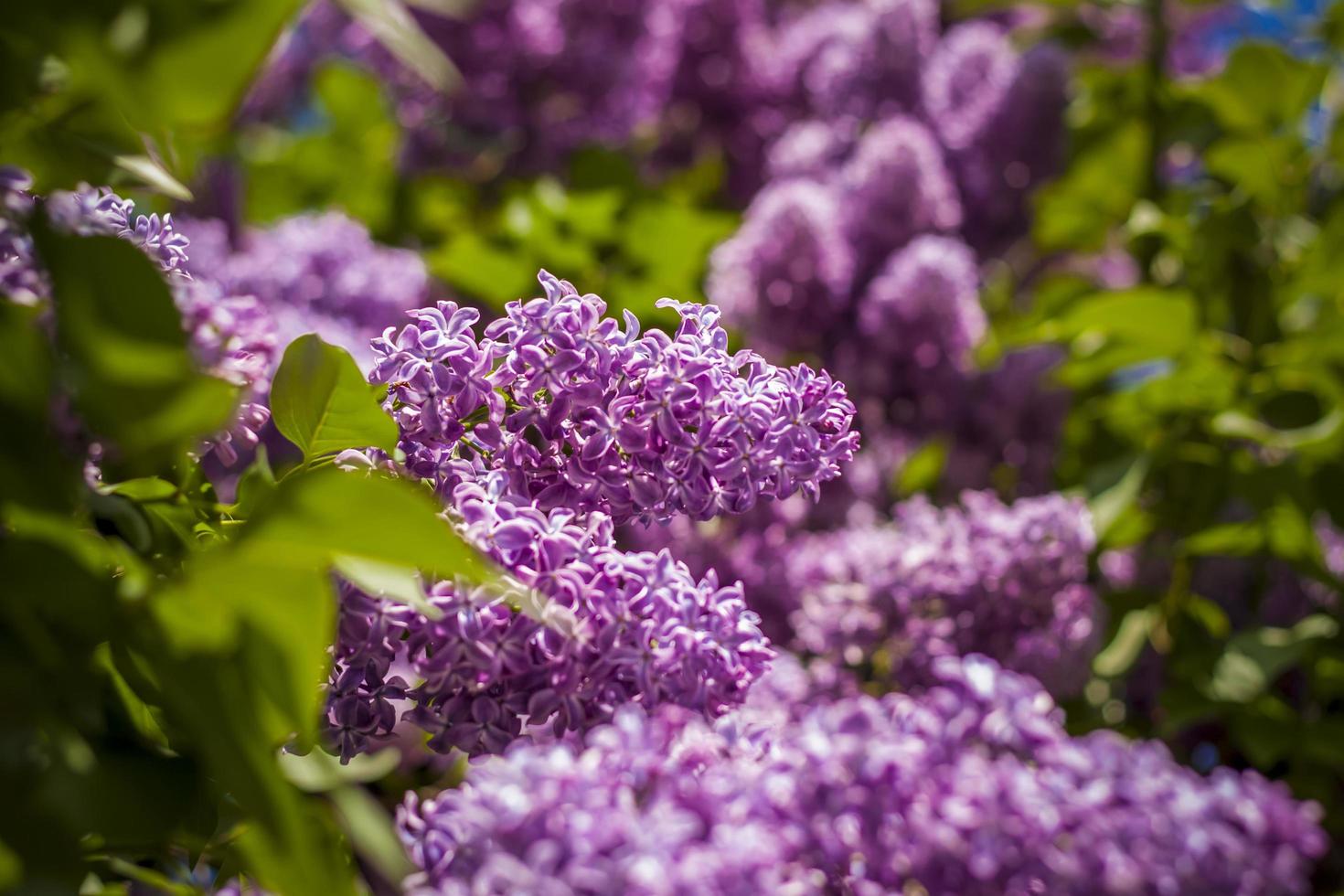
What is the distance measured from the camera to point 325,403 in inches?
16.4

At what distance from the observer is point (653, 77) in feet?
4.95

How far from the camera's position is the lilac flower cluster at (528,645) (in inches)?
16.4

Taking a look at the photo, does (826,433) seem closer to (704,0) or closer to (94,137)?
(94,137)

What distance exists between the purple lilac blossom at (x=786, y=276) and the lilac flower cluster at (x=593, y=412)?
0.63 meters

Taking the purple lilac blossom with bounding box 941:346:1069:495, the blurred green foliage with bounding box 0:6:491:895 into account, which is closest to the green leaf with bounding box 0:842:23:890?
the blurred green foliage with bounding box 0:6:491:895

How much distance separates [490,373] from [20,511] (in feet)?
0.71

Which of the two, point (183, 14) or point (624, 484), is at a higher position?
point (183, 14)

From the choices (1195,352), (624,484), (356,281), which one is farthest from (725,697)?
(356,281)

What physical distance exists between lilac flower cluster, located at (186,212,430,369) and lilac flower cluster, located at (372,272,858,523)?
0.71 metres

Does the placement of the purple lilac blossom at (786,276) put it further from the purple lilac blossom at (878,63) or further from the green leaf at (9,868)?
the green leaf at (9,868)

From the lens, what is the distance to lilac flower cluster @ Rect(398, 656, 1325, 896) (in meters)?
0.36

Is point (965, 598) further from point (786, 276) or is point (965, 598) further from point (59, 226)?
point (59, 226)

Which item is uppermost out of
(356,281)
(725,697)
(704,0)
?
(725,697)

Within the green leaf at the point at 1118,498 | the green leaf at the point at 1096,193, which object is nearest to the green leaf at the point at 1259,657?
the green leaf at the point at 1118,498
